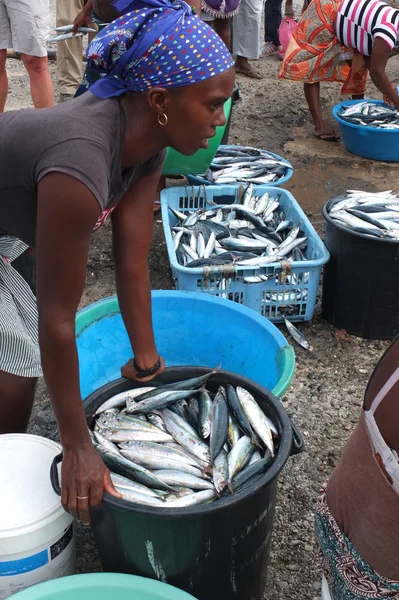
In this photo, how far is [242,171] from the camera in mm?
5160

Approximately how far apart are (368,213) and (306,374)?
3.87 ft

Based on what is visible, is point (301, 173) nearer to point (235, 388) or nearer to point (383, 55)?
point (383, 55)

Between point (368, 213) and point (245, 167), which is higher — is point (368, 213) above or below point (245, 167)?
above

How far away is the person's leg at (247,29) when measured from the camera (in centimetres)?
780

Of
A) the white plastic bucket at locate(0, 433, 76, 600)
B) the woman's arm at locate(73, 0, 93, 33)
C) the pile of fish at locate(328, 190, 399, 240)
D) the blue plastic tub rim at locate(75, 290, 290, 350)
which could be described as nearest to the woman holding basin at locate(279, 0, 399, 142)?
the pile of fish at locate(328, 190, 399, 240)


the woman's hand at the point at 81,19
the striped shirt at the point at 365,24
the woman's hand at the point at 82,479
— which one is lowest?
the woman's hand at the point at 82,479

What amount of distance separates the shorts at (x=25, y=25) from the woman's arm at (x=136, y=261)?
3.63m

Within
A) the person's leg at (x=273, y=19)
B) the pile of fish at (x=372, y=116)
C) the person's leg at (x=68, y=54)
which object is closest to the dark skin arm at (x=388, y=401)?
the pile of fish at (x=372, y=116)

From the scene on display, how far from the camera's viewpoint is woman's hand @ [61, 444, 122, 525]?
1.83 meters

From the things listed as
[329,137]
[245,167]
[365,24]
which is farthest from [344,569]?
[329,137]

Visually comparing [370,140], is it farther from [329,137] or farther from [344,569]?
[344,569]

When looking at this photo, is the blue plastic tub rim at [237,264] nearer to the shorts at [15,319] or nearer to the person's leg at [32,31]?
the shorts at [15,319]

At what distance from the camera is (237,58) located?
855 centimetres

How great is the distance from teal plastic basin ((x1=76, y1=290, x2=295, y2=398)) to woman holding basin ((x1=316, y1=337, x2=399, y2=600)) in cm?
115
